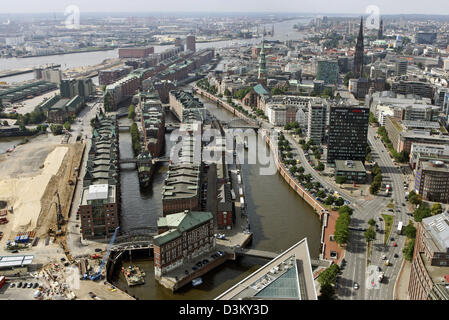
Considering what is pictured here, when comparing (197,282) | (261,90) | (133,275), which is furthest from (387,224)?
(261,90)

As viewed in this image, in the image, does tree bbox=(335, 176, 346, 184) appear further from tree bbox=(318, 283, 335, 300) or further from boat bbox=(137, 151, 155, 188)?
tree bbox=(318, 283, 335, 300)

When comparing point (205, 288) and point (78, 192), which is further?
point (78, 192)

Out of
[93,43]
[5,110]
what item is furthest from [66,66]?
[5,110]

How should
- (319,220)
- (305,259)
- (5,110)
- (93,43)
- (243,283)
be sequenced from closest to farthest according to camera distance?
(243,283) < (305,259) < (319,220) < (5,110) < (93,43)

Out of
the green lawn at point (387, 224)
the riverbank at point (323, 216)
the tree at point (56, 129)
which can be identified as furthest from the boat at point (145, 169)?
the green lawn at point (387, 224)

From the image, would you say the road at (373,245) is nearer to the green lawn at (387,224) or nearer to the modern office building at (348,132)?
the green lawn at (387,224)

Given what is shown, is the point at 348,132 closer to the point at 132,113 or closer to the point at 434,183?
the point at 434,183
